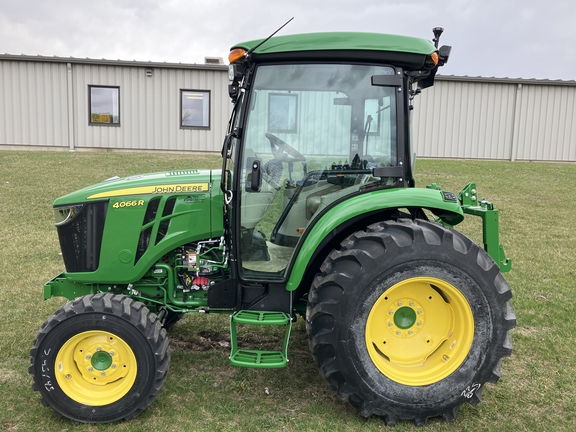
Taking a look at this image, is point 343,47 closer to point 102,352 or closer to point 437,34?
point 437,34

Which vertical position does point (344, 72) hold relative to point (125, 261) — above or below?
above

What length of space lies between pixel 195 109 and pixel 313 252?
12.7 meters

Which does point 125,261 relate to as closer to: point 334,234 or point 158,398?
point 158,398

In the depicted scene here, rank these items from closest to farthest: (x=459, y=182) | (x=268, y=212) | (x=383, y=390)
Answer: (x=383, y=390) < (x=268, y=212) < (x=459, y=182)

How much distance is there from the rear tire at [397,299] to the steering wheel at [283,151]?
62cm

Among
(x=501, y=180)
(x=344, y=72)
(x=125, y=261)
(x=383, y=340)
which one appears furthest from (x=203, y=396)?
(x=501, y=180)

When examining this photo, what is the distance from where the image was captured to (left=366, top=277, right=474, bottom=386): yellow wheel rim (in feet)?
10.1

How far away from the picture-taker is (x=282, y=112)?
125 inches

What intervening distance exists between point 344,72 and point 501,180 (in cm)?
1076

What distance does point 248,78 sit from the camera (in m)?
3.11

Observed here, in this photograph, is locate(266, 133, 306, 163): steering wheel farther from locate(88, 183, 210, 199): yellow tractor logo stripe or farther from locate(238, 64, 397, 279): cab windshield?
locate(88, 183, 210, 199): yellow tractor logo stripe

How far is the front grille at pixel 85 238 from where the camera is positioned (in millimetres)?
3410

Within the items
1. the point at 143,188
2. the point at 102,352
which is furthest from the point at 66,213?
the point at 102,352

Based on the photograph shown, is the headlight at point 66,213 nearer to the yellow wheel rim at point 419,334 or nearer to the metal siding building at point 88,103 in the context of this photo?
the yellow wheel rim at point 419,334
